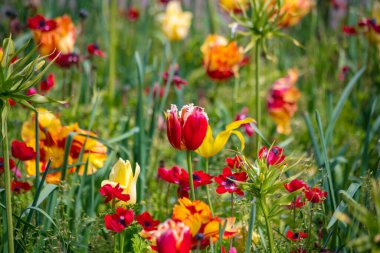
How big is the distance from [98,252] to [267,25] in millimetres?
809

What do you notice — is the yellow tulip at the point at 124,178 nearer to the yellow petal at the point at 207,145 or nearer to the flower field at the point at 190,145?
the flower field at the point at 190,145

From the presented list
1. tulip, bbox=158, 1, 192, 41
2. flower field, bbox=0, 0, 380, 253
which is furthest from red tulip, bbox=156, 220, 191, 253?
tulip, bbox=158, 1, 192, 41

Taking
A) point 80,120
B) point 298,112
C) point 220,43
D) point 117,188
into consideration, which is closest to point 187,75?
point 298,112

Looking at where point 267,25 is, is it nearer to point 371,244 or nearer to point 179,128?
point 179,128

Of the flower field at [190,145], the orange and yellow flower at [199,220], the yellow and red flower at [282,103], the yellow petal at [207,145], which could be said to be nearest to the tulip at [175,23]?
the flower field at [190,145]

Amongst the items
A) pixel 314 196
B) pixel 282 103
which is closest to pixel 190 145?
pixel 314 196

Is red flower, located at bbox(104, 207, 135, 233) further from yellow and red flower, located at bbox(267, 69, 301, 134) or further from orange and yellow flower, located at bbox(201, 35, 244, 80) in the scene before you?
yellow and red flower, located at bbox(267, 69, 301, 134)

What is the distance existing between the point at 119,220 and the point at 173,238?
298 millimetres

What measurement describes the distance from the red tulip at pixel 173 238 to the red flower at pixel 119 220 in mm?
243

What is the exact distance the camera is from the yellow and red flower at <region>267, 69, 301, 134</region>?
3006 mm

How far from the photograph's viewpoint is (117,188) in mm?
1480

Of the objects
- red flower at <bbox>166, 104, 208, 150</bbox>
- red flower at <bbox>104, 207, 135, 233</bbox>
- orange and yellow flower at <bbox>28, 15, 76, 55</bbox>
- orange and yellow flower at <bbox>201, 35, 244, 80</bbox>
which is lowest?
red flower at <bbox>104, 207, 135, 233</bbox>

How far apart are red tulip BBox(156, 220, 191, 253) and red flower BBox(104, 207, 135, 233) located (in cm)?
24

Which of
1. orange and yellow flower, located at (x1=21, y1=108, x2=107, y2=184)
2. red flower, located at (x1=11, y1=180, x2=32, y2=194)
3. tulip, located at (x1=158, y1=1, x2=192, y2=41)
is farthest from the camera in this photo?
tulip, located at (x1=158, y1=1, x2=192, y2=41)
